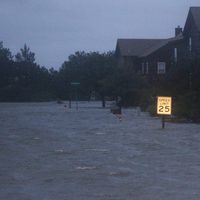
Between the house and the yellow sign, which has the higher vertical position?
the house

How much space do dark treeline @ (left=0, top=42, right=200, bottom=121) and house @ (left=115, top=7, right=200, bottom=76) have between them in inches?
108

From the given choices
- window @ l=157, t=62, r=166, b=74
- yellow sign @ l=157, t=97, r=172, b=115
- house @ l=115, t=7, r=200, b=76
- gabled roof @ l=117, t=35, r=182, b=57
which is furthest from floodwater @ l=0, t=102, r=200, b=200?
gabled roof @ l=117, t=35, r=182, b=57

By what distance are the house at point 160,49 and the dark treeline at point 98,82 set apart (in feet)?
8.97

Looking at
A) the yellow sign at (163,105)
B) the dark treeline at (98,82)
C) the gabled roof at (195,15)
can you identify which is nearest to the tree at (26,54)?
the dark treeline at (98,82)

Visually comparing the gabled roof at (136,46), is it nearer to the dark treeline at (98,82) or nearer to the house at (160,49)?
the house at (160,49)

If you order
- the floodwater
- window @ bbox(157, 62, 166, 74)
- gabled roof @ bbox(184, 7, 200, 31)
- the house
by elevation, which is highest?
gabled roof @ bbox(184, 7, 200, 31)

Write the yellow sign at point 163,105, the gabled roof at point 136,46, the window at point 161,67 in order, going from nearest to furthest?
1. the yellow sign at point 163,105
2. the window at point 161,67
3. the gabled roof at point 136,46

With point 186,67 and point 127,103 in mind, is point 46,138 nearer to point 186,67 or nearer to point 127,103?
point 186,67

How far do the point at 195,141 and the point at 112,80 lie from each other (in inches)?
2206

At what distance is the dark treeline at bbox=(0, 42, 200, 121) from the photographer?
1861 inches

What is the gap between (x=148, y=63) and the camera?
97.6 metres

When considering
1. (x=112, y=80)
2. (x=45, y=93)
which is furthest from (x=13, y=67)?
(x=112, y=80)

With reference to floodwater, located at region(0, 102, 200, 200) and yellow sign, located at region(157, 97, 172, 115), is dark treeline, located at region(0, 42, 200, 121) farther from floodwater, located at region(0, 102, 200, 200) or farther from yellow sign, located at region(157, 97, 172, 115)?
floodwater, located at region(0, 102, 200, 200)

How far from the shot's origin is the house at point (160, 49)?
71.6 m
